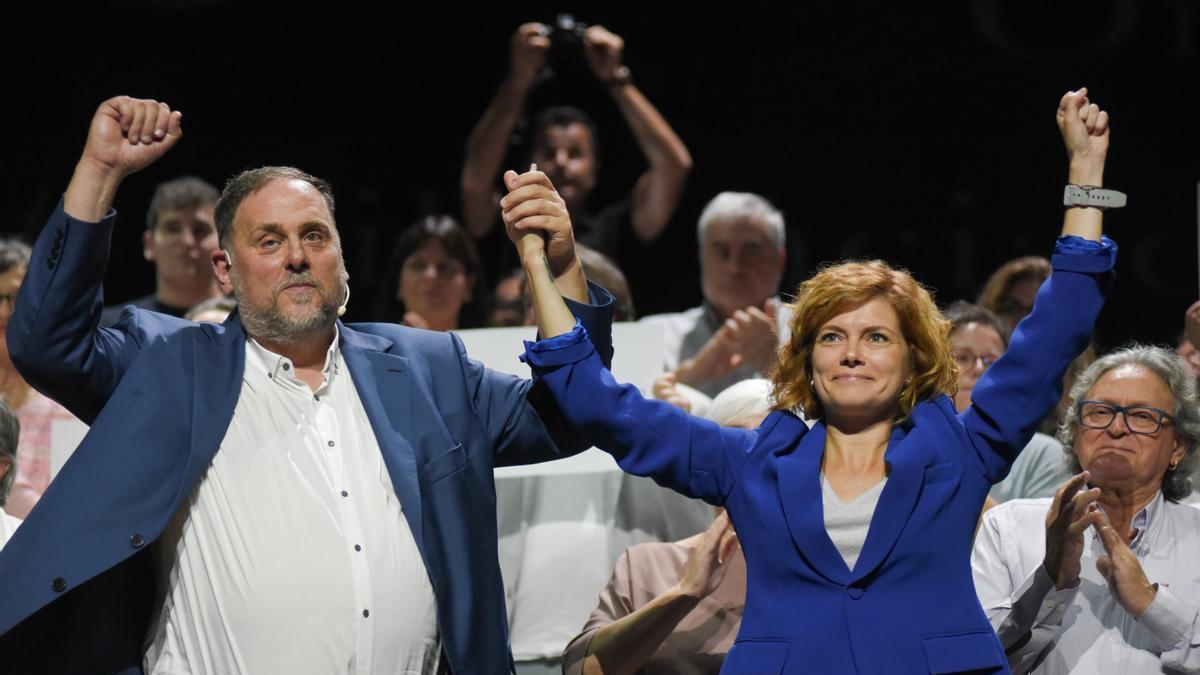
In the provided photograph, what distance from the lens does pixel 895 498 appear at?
244cm

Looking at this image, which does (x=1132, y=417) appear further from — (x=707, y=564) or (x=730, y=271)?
(x=730, y=271)

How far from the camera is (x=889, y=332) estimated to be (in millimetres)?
2545

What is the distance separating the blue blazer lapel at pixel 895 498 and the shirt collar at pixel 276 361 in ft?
3.26

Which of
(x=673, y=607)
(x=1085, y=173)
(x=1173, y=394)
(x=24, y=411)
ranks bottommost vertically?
(x=673, y=607)

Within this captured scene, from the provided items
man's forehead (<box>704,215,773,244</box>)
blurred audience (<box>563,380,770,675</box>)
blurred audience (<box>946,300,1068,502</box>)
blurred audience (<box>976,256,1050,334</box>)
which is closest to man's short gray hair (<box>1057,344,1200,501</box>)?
blurred audience (<box>946,300,1068,502</box>)

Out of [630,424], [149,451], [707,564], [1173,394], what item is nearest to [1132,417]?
[1173,394]

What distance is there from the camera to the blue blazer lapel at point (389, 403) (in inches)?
104

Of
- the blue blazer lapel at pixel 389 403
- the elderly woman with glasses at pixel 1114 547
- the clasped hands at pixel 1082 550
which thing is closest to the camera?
the blue blazer lapel at pixel 389 403

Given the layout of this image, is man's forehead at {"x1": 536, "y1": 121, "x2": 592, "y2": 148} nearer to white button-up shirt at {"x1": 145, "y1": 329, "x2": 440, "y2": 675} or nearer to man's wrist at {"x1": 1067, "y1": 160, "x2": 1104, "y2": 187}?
white button-up shirt at {"x1": 145, "y1": 329, "x2": 440, "y2": 675}

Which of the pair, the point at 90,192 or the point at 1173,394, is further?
the point at 1173,394

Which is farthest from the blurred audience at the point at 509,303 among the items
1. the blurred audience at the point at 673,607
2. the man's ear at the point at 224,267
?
the man's ear at the point at 224,267

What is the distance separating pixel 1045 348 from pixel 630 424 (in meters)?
0.66

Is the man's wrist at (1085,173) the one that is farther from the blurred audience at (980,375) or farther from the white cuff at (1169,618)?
the blurred audience at (980,375)

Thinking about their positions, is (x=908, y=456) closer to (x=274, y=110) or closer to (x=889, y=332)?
(x=889, y=332)
